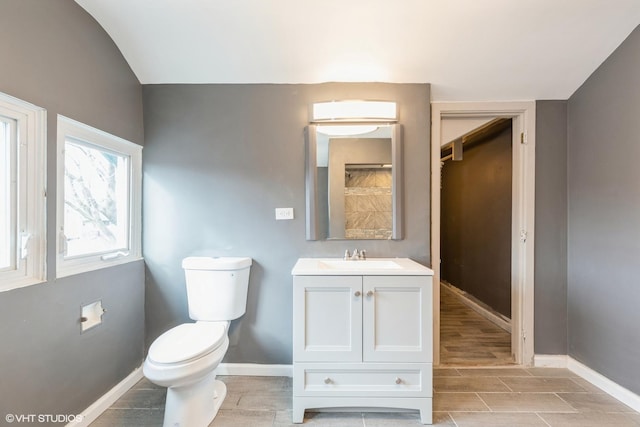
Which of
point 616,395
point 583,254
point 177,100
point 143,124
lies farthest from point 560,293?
point 143,124

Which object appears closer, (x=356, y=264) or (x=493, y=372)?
(x=356, y=264)

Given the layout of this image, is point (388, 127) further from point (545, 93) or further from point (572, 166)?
point (572, 166)

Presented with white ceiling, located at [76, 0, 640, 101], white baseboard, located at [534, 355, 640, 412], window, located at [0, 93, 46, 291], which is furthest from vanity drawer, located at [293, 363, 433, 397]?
white ceiling, located at [76, 0, 640, 101]

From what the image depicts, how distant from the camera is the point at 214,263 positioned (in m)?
1.90

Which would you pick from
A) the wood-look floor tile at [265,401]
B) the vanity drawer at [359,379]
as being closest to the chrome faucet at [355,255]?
the vanity drawer at [359,379]

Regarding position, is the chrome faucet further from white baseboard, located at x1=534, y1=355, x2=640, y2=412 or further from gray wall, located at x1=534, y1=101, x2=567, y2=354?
white baseboard, located at x1=534, y1=355, x2=640, y2=412

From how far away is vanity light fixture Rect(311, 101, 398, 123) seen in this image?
197cm

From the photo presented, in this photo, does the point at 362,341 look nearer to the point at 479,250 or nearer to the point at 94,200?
the point at 94,200

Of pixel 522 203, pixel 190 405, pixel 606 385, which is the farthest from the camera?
pixel 522 203

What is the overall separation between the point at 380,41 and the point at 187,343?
200 cm

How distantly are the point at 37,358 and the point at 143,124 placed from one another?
1484 millimetres

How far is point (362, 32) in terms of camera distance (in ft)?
5.62

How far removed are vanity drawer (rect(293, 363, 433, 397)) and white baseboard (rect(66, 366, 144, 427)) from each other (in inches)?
42.5

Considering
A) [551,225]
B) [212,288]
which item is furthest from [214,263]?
[551,225]
